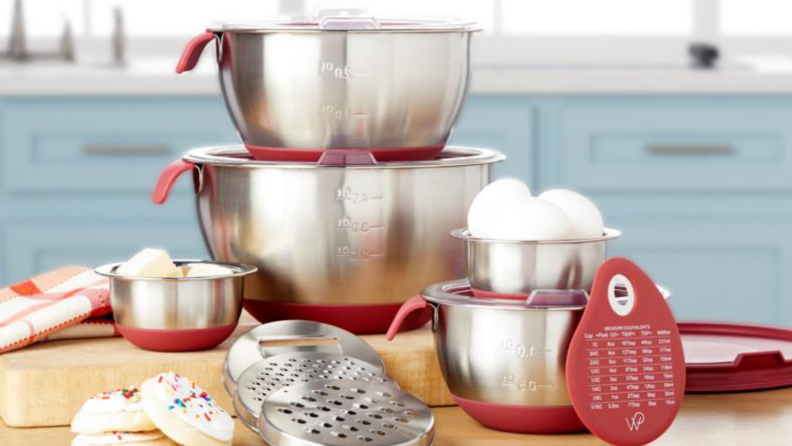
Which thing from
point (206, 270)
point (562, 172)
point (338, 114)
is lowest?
point (562, 172)

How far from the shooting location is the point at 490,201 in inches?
38.2

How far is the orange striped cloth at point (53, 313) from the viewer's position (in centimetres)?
111

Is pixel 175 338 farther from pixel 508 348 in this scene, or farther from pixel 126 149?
pixel 126 149

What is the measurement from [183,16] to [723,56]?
1.47 m

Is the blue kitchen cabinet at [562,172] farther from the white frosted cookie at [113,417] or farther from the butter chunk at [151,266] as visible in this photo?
the white frosted cookie at [113,417]

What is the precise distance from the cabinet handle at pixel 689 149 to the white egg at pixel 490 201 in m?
1.88

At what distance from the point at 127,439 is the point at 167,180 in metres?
0.37

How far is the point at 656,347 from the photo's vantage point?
914 mm

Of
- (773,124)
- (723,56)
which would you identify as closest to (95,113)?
(773,124)

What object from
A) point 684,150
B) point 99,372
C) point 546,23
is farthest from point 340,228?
point 546,23

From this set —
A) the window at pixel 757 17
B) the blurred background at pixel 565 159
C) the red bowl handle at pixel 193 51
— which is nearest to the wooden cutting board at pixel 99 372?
the red bowl handle at pixel 193 51

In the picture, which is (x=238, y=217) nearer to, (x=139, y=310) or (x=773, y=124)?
(x=139, y=310)

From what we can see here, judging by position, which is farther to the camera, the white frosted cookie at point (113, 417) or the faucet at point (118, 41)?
the faucet at point (118, 41)

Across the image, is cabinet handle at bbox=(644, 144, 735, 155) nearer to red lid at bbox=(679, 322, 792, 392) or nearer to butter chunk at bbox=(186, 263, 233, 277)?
red lid at bbox=(679, 322, 792, 392)
